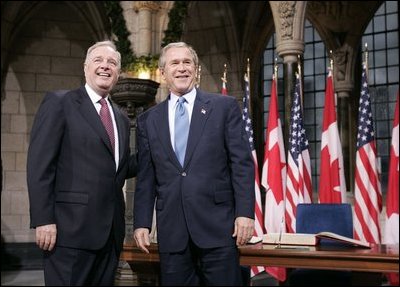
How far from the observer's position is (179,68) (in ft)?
9.23

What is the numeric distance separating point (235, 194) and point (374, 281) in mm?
1515

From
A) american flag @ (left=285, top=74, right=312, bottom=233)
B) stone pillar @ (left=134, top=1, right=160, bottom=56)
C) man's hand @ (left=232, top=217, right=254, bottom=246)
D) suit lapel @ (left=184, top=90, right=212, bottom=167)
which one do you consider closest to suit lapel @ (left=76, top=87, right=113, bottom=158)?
suit lapel @ (left=184, top=90, right=212, bottom=167)

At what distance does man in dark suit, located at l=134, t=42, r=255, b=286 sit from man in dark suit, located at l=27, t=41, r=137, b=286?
0.17 m

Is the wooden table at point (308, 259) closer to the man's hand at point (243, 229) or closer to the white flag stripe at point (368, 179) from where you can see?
the man's hand at point (243, 229)

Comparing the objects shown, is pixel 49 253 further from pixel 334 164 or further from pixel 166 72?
pixel 334 164

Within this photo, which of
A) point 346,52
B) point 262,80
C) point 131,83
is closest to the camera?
point 131,83

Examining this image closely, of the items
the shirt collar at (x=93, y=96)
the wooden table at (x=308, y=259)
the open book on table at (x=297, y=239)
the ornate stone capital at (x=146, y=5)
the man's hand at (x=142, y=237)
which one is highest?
the ornate stone capital at (x=146, y=5)

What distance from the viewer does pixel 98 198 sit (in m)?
2.70

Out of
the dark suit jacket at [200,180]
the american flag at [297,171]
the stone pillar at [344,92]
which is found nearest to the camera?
the dark suit jacket at [200,180]

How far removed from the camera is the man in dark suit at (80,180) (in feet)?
8.61

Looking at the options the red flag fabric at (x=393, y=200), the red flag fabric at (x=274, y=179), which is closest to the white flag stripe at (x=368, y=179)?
the red flag fabric at (x=393, y=200)

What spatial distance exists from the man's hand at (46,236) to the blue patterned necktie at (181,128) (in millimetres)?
660

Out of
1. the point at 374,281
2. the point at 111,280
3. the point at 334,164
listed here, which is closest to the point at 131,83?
the point at 334,164

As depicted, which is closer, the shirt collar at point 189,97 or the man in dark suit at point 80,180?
the man in dark suit at point 80,180
